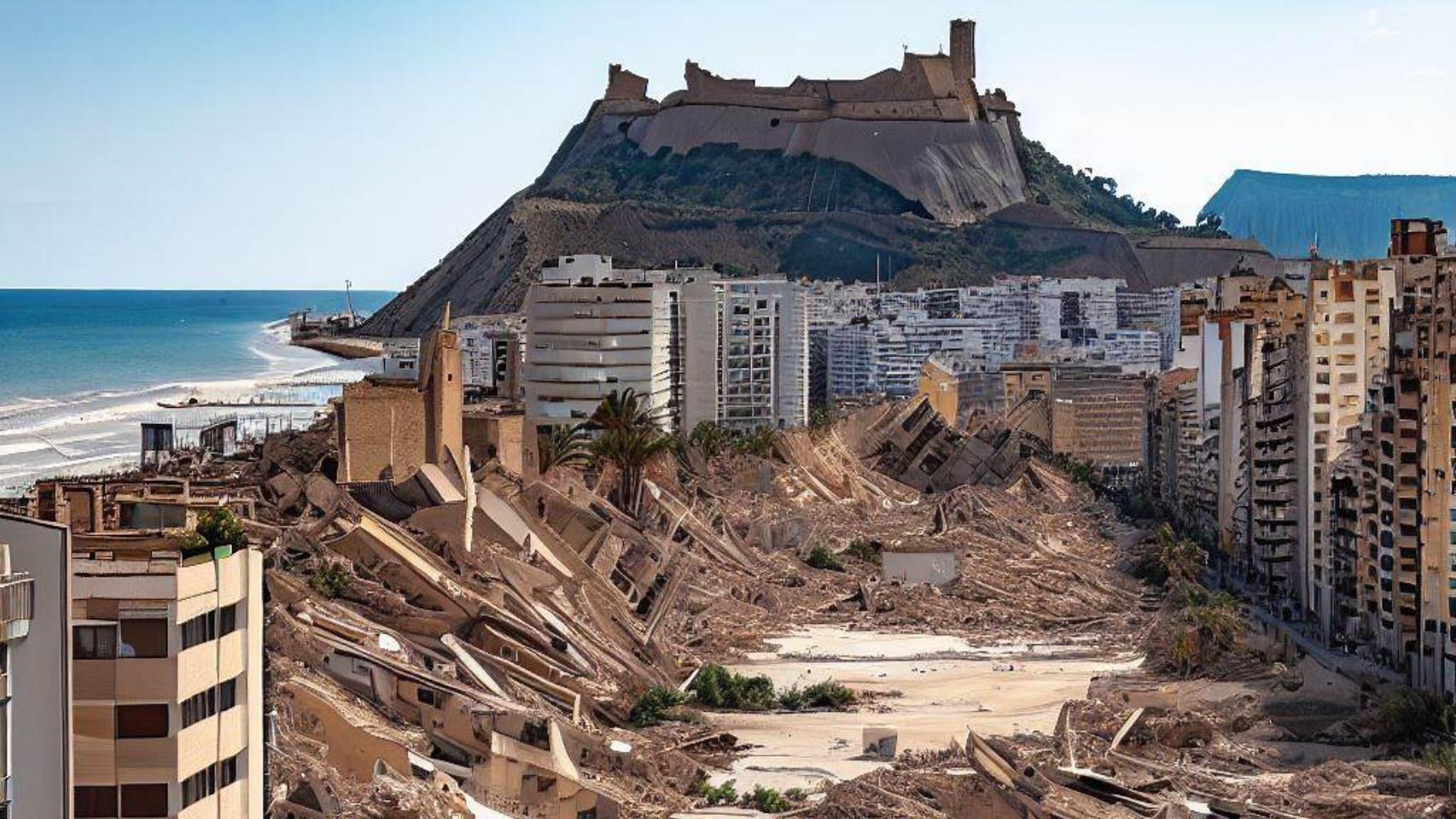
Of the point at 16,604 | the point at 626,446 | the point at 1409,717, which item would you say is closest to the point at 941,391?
the point at 626,446

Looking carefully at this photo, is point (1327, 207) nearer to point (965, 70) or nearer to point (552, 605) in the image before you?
point (965, 70)

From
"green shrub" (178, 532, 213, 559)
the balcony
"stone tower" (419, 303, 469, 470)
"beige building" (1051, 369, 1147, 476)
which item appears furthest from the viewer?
"beige building" (1051, 369, 1147, 476)

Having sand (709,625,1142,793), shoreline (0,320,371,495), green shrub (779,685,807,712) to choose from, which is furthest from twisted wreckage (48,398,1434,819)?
shoreline (0,320,371,495)

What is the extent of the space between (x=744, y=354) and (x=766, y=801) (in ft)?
126

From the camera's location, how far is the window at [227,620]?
1490cm

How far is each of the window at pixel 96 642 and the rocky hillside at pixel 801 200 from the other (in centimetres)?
10498

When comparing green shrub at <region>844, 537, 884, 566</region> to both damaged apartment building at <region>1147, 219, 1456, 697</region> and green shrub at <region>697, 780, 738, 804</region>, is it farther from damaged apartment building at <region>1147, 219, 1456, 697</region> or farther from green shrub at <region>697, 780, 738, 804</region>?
green shrub at <region>697, 780, 738, 804</region>

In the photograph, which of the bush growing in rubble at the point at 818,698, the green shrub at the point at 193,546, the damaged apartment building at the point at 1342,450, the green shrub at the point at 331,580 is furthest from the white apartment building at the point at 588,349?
the green shrub at the point at 193,546

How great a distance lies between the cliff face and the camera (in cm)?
16862

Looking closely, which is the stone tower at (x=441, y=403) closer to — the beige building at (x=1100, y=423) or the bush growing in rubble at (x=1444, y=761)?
the bush growing in rubble at (x=1444, y=761)

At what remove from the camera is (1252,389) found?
47938 mm

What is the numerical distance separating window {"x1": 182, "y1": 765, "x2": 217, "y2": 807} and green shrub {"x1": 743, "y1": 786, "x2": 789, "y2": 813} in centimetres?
964

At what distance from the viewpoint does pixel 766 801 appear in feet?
78.3

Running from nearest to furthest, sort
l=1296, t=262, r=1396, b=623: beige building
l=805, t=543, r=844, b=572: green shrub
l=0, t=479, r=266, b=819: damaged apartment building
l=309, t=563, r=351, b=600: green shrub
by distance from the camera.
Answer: l=0, t=479, r=266, b=819: damaged apartment building
l=309, t=563, r=351, b=600: green shrub
l=1296, t=262, r=1396, b=623: beige building
l=805, t=543, r=844, b=572: green shrub
